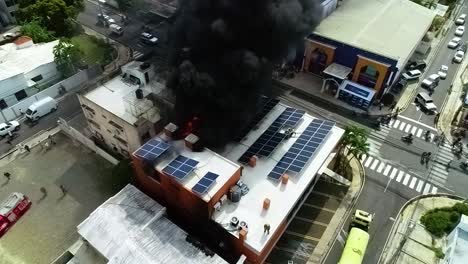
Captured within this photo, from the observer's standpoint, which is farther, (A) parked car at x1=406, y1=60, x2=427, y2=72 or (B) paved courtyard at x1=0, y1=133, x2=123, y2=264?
(A) parked car at x1=406, y1=60, x2=427, y2=72

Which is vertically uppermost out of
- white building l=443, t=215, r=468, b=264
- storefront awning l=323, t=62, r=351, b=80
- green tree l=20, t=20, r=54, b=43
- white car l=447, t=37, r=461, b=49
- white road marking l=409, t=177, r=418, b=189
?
green tree l=20, t=20, r=54, b=43

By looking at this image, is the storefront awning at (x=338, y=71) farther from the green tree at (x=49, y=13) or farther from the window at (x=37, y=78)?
the green tree at (x=49, y=13)

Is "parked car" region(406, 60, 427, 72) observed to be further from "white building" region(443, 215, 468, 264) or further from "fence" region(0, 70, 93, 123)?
"fence" region(0, 70, 93, 123)

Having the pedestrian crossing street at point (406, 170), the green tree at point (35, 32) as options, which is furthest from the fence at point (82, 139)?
the pedestrian crossing street at point (406, 170)

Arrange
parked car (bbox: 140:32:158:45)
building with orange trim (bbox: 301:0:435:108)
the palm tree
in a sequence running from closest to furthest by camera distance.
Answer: the palm tree → building with orange trim (bbox: 301:0:435:108) → parked car (bbox: 140:32:158:45)

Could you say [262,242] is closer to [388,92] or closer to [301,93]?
[301,93]

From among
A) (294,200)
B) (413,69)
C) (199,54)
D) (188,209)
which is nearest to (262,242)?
(294,200)

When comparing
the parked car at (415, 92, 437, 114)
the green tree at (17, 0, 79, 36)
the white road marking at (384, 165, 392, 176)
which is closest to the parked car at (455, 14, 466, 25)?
the parked car at (415, 92, 437, 114)
